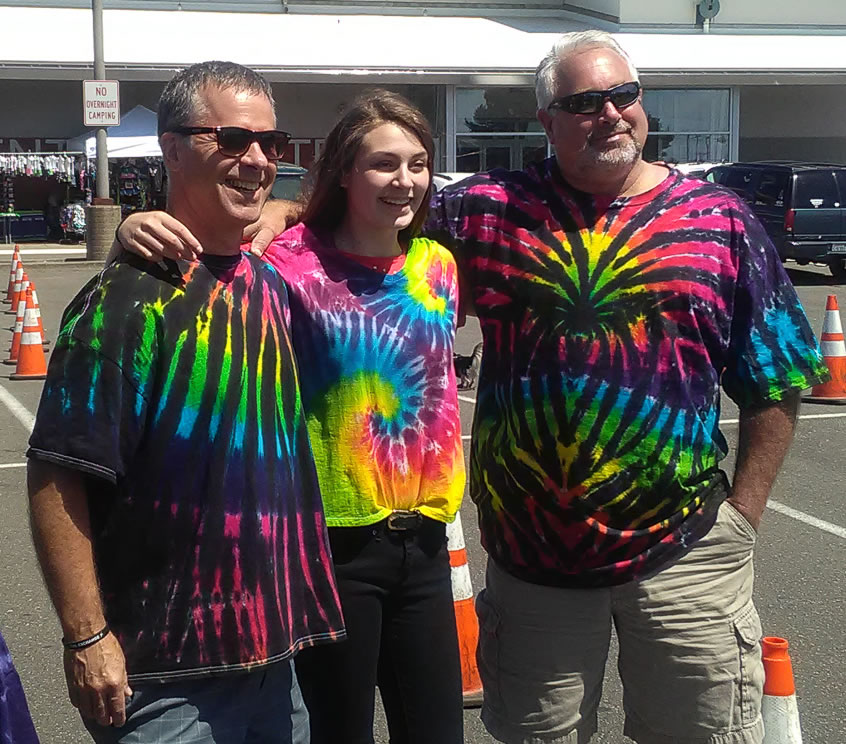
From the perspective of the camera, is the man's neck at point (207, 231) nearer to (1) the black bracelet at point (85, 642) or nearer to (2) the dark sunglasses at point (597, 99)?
(1) the black bracelet at point (85, 642)

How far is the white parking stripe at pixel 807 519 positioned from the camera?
6.11 metres

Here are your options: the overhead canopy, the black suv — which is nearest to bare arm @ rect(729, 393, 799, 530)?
the black suv

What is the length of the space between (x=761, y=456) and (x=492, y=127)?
1124 inches

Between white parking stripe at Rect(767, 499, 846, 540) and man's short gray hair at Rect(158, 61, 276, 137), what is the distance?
183 inches

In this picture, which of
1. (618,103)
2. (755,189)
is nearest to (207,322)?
(618,103)

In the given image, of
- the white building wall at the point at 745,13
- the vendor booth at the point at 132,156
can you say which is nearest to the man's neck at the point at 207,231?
the vendor booth at the point at 132,156

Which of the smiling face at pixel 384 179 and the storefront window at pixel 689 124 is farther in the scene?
the storefront window at pixel 689 124

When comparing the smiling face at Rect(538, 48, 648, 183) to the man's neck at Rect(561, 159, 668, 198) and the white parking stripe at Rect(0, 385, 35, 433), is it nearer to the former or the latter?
the man's neck at Rect(561, 159, 668, 198)

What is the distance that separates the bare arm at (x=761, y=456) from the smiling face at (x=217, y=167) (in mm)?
1397

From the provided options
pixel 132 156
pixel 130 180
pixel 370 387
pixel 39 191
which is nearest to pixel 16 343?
pixel 370 387

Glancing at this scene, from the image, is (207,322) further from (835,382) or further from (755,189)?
(755,189)

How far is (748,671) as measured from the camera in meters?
2.85

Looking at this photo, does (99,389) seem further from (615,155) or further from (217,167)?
(615,155)

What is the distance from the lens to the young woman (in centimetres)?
267
